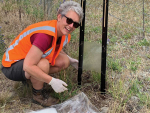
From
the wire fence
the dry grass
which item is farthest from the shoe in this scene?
the wire fence

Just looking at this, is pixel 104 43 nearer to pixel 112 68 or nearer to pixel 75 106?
pixel 75 106

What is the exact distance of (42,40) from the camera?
1.76m

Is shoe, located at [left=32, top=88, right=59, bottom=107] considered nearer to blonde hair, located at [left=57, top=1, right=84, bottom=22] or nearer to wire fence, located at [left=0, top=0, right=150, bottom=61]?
blonde hair, located at [left=57, top=1, right=84, bottom=22]

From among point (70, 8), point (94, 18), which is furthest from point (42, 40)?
point (94, 18)

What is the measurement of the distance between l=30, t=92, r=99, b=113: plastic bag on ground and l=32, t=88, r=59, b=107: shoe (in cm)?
8

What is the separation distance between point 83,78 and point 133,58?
109cm

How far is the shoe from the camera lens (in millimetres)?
2166

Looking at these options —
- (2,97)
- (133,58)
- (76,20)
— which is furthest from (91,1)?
(2,97)

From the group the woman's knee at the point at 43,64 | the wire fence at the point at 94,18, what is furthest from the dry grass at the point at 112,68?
the woman's knee at the point at 43,64

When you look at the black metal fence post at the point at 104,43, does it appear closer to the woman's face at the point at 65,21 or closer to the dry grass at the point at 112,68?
the dry grass at the point at 112,68

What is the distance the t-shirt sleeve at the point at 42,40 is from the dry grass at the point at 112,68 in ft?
1.98

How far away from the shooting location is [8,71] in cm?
208

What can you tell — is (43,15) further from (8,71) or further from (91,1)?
(91,1)

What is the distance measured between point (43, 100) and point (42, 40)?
2.70 ft
